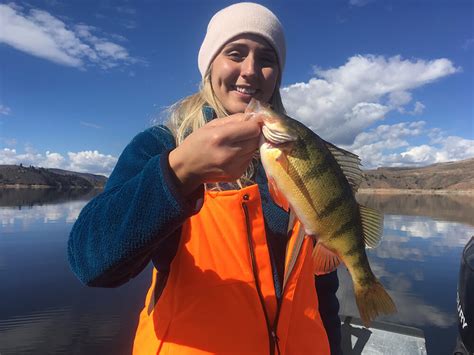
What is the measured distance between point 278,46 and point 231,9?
74 centimetres

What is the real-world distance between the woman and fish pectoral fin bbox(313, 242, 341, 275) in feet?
0.51

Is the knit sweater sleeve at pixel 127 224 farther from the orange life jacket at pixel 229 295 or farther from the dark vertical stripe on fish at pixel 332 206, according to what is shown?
the dark vertical stripe on fish at pixel 332 206

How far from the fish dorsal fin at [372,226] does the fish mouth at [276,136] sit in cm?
102

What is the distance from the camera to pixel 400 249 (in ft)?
110

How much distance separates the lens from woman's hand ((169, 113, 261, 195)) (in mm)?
2211

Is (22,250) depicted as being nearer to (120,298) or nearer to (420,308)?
(120,298)

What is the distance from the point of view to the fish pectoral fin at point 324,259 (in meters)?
3.03

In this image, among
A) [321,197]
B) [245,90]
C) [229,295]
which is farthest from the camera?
[245,90]

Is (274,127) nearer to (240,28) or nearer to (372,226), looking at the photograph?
(372,226)

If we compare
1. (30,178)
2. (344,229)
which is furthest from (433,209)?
(30,178)

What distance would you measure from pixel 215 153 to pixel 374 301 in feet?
6.38

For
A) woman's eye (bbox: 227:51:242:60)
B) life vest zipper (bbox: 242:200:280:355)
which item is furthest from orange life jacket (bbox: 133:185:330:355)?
woman's eye (bbox: 227:51:242:60)

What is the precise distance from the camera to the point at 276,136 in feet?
8.55

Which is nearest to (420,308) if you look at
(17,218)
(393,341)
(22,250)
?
(393,341)
